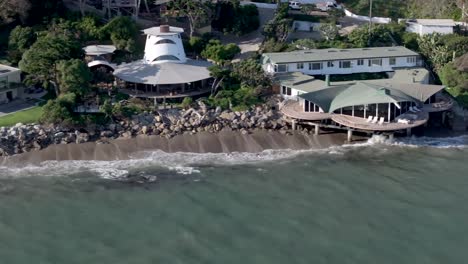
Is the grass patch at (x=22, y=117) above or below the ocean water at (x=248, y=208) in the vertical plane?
above

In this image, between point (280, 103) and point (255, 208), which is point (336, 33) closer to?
point (280, 103)

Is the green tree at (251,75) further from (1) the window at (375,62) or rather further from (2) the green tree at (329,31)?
(2) the green tree at (329,31)

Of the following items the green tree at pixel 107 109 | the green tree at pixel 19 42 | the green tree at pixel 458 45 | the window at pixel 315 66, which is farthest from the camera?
the green tree at pixel 458 45

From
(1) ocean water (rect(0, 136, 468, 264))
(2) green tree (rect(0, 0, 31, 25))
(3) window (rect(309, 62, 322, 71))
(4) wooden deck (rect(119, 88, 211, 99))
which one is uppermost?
(2) green tree (rect(0, 0, 31, 25))

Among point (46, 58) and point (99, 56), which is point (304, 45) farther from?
point (46, 58)

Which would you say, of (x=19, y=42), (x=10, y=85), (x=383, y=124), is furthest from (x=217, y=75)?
(x=19, y=42)

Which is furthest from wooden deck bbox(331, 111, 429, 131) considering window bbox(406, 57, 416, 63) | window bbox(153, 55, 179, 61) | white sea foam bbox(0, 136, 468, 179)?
window bbox(153, 55, 179, 61)

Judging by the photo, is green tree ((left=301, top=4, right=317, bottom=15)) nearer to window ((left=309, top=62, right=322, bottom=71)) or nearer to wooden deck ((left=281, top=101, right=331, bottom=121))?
window ((left=309, top=62, right=322, bottom=71))

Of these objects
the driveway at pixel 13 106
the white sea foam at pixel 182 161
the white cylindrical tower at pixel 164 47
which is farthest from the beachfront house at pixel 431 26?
the driveway at pixel 13 106
